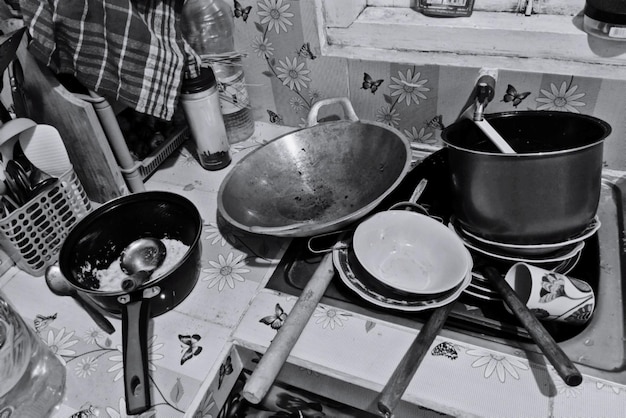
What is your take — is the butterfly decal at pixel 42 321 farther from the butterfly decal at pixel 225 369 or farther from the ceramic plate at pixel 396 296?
the ceramic plate at pixel 396 296

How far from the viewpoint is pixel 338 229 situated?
0.75m

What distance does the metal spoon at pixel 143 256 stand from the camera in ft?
2.50

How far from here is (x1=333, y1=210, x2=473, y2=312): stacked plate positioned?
0.66 metres

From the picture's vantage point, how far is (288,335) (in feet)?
2.08

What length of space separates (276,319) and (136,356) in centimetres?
20

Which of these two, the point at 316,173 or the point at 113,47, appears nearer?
the point at 113,47

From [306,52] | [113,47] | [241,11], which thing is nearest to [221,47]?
[241,11]

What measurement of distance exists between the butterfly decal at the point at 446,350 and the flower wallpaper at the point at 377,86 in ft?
1.49

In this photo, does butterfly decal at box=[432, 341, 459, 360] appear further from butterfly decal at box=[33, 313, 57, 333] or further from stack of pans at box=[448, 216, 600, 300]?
butterfly decal at box=[33, 313, 57, 333]

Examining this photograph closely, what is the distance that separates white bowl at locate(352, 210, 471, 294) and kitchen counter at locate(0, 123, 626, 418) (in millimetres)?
81

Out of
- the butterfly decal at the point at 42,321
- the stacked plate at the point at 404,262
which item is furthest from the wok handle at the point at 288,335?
the butterfly decal at the point at 42,321

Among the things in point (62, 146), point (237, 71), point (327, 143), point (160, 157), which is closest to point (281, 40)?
point (237, 71)

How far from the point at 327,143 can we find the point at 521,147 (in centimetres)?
34

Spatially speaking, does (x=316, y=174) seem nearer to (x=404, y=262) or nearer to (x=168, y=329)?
(x=404, y=262)
